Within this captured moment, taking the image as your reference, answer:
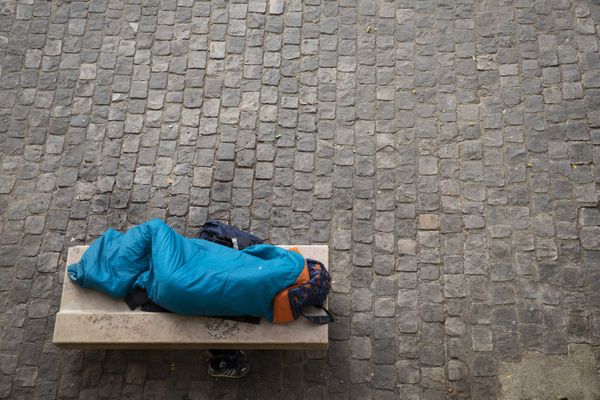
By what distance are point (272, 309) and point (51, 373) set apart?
2.49 meters

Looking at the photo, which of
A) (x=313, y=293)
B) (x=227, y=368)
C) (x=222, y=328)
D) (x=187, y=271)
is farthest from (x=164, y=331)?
(x=313, y=293)

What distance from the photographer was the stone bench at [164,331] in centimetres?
609

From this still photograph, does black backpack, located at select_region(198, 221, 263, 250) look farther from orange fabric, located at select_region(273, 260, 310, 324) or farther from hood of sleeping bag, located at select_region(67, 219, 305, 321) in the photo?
orange fabric, located at select_region(273, 260, 310, 324)

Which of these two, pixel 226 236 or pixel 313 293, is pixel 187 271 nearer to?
pixel 226 236

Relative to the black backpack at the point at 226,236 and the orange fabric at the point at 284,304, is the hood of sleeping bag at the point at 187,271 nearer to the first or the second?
the orange fabric at the point at 284,304

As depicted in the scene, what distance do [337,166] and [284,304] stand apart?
6.88 feet

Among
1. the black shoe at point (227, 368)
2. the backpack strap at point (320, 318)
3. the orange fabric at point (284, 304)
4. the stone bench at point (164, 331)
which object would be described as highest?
the orange fabric at point (284, 304)

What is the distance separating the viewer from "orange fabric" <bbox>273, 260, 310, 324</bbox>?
5891mm

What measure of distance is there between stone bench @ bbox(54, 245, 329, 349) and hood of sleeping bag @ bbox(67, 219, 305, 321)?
Answer: 0.53 ft

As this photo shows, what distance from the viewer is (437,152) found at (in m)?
7.46

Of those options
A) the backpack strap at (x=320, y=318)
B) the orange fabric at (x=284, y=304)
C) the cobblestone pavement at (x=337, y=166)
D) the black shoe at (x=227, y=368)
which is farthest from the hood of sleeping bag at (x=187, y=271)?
the cobblestone pavement at (x=337, y=166)

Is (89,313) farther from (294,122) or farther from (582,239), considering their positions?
(582,239)

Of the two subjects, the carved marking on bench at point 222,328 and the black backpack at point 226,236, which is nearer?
the carved marking on bench at point 222,328

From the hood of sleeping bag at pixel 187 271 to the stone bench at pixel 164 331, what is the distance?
0.16 m
